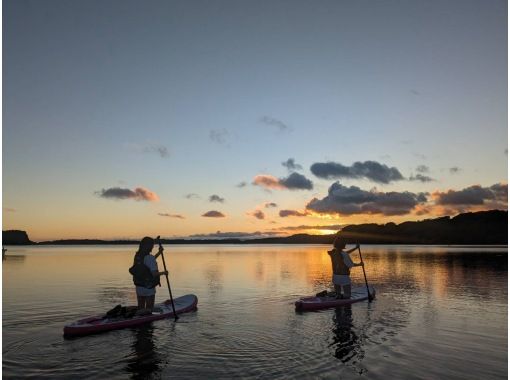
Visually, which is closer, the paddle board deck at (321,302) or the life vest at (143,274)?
the life vest at (143,274)

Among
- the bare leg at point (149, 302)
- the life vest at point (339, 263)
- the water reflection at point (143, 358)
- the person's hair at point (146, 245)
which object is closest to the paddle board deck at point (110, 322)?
the bare leg at point (149, 302)

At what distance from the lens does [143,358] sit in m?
14.4

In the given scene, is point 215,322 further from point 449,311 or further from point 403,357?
point 449,311

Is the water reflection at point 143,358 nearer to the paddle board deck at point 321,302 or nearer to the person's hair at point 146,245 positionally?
the person's hair at point 146,245

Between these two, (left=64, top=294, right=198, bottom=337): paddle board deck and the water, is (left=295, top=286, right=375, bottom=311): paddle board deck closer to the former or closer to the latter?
the water

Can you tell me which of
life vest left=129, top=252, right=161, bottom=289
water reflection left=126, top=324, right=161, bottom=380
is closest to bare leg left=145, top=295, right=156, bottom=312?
life vest left=129, top=252, right=161, bottom=289

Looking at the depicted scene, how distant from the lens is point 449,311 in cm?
2458

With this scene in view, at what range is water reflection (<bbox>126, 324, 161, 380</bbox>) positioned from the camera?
12867 millimetres

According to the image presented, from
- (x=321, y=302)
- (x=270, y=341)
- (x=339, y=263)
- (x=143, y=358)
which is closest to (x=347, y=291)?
(x=339, y=263)

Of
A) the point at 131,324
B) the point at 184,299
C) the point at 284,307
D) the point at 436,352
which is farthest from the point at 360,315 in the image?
the point at 131,324

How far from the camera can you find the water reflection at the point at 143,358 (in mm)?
12867

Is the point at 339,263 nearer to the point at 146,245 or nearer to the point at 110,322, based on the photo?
the point at 146,245

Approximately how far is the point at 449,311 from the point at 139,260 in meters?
17.6

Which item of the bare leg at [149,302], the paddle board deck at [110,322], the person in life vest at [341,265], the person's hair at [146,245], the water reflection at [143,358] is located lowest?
the water reflection at [143,358]
